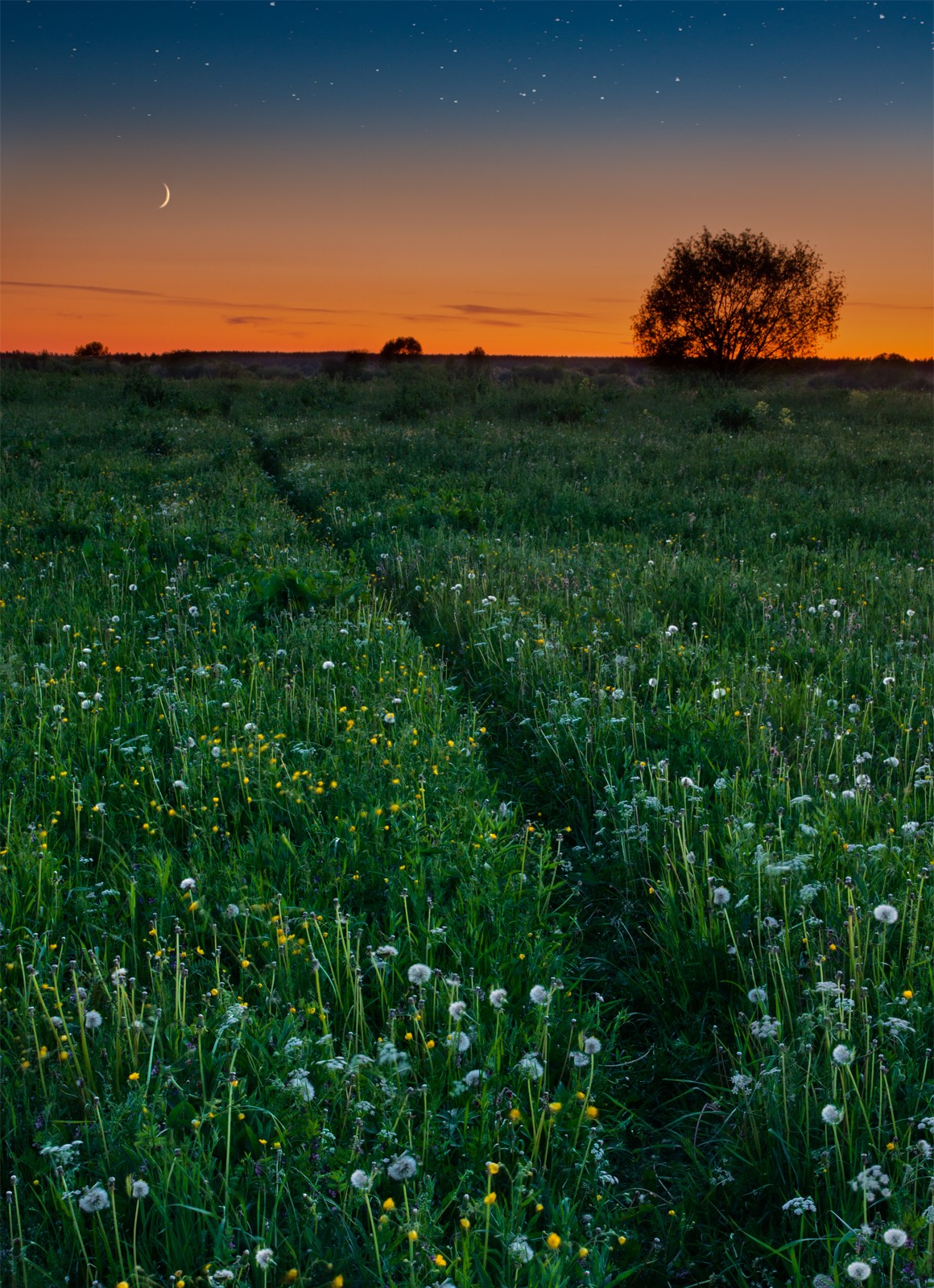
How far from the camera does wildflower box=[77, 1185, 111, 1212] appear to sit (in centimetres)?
199

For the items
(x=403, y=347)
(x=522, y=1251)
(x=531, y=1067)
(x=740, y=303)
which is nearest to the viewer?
(x=522, y=1251)

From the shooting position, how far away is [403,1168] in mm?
2184

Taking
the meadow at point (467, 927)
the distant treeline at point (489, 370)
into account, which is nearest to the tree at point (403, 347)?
the distant treeline at point (489, 370)

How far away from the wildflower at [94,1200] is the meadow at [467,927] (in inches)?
0.4

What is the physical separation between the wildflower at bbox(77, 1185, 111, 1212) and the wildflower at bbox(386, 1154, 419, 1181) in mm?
692

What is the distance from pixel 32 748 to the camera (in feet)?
15.6

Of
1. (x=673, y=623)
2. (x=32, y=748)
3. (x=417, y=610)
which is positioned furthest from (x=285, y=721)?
(x=673, y=623)

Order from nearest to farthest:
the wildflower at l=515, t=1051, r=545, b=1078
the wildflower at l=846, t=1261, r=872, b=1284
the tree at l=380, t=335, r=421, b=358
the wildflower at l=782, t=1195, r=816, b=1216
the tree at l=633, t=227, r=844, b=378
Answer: the wildflower at l=846, t=1261, r=872, b=1284 → the wildflower at l=782, t=1195, r=816, b=1216 → the wildflower at l=515, t=1051, r=545, b=1078 → the tree at l=633, t=227, r=844, b=378 → the tree at l=380, t=335, r=421, b=358

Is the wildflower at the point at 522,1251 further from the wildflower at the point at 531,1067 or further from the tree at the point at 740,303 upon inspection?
the tree at the point at 740,303

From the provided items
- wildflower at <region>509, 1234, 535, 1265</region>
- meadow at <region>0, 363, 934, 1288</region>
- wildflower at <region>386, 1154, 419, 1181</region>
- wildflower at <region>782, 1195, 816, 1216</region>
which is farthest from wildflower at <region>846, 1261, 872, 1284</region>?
wildflower at <region>386, 1154, 419, 1181</region>

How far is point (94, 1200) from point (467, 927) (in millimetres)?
1579

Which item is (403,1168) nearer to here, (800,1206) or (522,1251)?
(522,1251)

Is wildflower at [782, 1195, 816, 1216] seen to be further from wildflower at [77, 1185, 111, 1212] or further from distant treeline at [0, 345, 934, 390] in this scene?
distant treeline at [0, 345, 934, 390]

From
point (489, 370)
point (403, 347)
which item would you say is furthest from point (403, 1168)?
point (403, 347)
